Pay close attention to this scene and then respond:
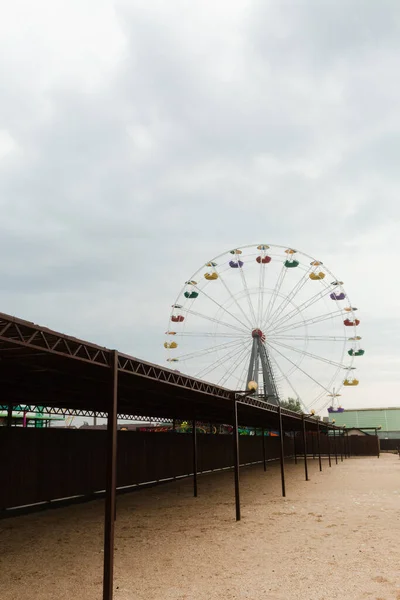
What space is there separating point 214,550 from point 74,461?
38.6ft

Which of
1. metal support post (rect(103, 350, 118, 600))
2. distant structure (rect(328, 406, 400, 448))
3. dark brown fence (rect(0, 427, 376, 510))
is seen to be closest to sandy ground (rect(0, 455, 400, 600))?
metal support post (rect(103, 350, 118, 600))

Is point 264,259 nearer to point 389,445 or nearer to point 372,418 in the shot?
point 389,445

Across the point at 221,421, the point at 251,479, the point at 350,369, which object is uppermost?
the point at 350,369

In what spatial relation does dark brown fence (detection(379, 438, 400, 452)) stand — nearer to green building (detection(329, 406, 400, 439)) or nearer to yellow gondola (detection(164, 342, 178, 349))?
green building (detection(329, 406, 400, 439))

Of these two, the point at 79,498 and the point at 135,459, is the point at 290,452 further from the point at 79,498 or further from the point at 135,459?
the point at 79,498

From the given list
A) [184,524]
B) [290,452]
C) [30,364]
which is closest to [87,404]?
[184,524]

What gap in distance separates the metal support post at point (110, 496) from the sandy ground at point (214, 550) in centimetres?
60

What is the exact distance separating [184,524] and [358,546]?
6303mm

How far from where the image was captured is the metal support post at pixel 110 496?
9.30 metres

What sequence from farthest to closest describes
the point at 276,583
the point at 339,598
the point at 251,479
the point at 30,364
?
the point at 251,479
the point at 30,364
the point at 276,583
the point at 339,598

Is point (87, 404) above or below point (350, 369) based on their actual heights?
below

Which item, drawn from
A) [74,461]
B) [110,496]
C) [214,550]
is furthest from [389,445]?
[110,496]

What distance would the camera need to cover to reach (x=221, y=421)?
121 ft

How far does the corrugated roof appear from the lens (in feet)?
337
